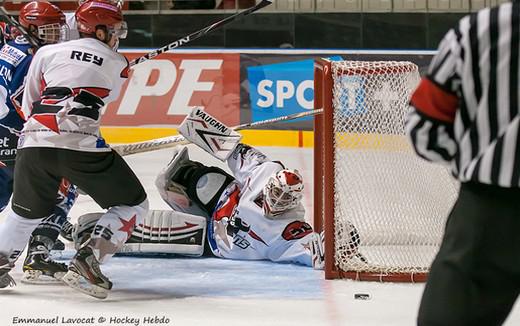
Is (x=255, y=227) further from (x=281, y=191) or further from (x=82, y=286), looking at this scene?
(x=82, y=286)

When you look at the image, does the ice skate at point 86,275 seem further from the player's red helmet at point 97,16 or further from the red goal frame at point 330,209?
the red goal frame at point 330,209

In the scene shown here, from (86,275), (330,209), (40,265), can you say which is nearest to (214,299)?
(86,275)

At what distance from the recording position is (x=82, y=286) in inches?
153

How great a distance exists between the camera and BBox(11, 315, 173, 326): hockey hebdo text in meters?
3.63

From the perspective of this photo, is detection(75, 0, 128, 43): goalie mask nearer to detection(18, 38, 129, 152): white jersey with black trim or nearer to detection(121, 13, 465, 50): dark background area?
detection(18, 38, 129, 152): white jersey with black trim

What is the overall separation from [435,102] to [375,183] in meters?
2.47

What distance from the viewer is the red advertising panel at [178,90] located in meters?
7.99

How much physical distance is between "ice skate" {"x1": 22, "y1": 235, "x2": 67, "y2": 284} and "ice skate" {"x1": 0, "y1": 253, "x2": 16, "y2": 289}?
10cm

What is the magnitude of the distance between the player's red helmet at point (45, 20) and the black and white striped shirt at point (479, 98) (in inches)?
92.6

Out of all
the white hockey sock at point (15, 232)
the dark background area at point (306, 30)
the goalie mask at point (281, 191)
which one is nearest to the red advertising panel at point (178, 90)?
the dark background area at point (306, 30)

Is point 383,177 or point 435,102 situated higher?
point 435,102

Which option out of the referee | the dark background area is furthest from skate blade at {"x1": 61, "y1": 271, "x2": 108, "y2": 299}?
the dark background area

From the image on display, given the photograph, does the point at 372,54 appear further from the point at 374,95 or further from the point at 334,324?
the point at 334,324

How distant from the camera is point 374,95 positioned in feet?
14.8
